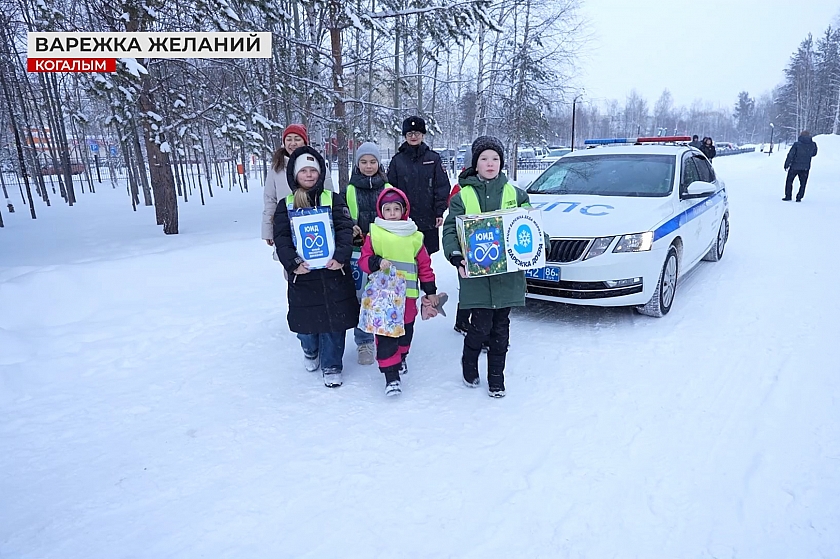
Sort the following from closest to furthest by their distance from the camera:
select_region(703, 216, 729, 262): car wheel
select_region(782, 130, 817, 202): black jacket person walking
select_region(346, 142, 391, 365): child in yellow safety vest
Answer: select_region(346, 142, 391, 365): child in yellow safety vest → select_region(703, 216, 729, 262): car wheel → select_region(782, 130, 817, 202): black jacket person walking

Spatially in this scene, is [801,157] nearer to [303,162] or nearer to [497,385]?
[497,385]

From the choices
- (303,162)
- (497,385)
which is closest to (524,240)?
(497,385)

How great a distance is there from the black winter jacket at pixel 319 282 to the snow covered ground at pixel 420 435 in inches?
21.6

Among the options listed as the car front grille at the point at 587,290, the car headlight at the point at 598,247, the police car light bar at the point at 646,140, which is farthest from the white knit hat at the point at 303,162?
the police car light bar at the point at 646,140

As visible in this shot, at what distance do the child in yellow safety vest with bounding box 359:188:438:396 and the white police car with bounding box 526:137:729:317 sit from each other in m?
1.62

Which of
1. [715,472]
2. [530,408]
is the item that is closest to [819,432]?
[715,472]

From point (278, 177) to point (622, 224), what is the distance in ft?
10.8

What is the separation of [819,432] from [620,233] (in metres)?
2.24

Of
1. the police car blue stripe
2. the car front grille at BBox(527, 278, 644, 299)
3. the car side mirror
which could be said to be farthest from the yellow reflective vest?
the car side mirror

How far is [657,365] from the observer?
4.03 meters

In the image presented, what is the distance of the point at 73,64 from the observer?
29.0 ft

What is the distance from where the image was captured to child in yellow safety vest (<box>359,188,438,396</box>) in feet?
11.5

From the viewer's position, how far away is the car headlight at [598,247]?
4.64 metres

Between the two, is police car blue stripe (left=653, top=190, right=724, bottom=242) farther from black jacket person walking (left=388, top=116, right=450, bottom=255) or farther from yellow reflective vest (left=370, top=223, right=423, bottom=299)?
yellow reflective vest (left=370, top=223, right=423, bottom=299)
